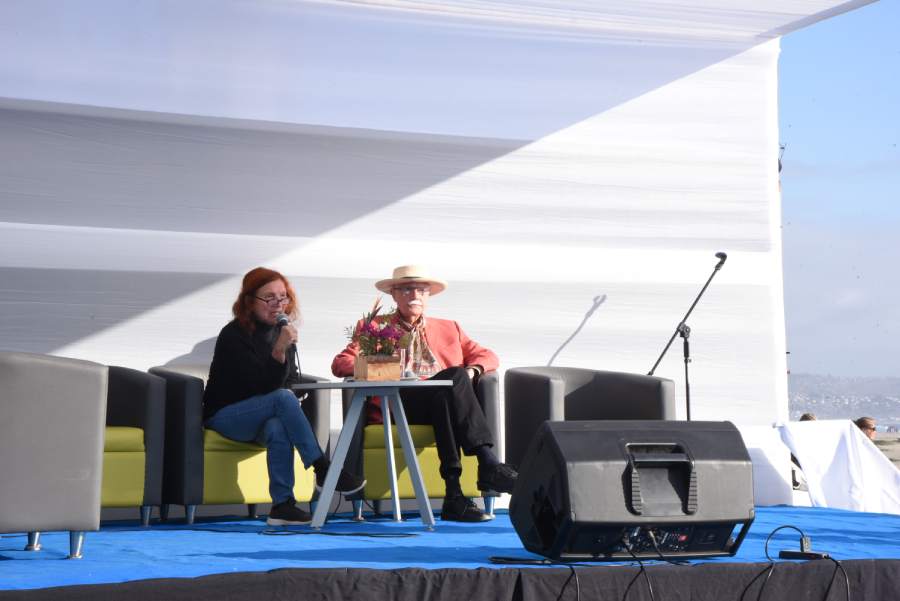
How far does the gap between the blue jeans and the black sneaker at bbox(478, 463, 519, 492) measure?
67 centimetres

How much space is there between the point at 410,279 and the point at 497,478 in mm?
1190

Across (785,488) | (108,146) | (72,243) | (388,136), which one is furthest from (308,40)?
(785,488)

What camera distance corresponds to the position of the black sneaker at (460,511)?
4.46 m

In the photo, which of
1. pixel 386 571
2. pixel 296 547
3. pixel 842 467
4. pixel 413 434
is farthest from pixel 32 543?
pixel 842 467

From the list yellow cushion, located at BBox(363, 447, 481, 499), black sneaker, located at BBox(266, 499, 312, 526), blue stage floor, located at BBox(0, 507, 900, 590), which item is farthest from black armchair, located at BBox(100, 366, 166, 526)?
yellow cushion, located at BBox(363, 447, 481, 499)

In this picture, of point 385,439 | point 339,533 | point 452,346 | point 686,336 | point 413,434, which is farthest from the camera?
point 686,336

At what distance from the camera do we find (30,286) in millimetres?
5199

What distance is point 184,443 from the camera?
4.50 metres

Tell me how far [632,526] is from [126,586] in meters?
1.34

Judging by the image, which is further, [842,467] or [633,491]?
[842,467]

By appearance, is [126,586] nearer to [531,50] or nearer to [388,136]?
[388,136]

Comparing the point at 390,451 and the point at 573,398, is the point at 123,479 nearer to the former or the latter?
the point at 390,451

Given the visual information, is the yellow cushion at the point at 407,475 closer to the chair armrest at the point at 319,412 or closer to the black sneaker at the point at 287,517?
the chair armrest at the point at 319,412

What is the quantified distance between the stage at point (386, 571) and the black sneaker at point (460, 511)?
0.58m
